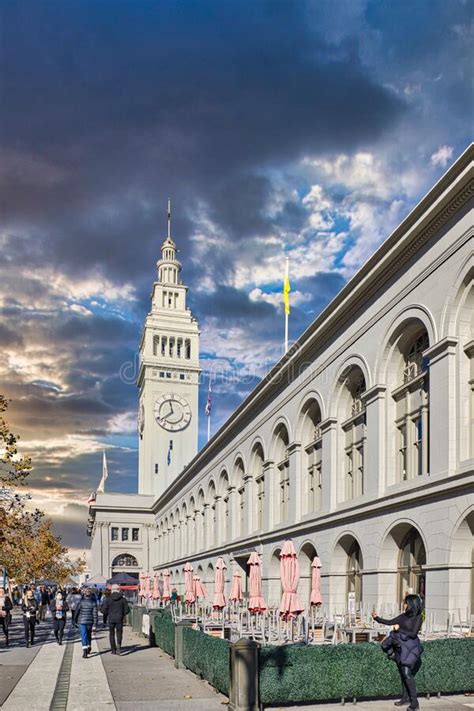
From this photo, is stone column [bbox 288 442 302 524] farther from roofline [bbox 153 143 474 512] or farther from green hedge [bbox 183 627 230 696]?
green hedge [bbox 183 627 230 696]

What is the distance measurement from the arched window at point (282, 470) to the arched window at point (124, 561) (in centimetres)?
6606

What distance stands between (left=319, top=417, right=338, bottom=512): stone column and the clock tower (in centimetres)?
7657

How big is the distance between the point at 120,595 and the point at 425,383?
11896 millimetres

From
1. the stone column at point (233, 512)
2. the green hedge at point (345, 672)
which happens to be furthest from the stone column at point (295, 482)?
the green hedge at point (345, 672)

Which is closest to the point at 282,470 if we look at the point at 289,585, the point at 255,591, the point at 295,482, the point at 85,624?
the point at 295,482

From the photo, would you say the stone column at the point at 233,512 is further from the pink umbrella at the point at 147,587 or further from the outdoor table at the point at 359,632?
the outdoor table at the point at 359,632

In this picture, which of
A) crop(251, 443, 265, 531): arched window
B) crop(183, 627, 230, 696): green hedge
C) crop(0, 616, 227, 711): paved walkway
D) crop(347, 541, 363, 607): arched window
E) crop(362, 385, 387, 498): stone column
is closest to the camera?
crop(0, 616, 227, 711): paved walkway

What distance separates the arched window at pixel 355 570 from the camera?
30906 millimetres

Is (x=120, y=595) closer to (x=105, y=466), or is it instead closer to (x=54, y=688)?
(x=54, y=688)

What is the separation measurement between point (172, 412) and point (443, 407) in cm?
9006

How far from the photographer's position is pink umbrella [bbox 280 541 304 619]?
21875mm

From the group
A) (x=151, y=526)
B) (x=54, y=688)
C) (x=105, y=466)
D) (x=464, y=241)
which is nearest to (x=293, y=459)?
(x=464, y=241)

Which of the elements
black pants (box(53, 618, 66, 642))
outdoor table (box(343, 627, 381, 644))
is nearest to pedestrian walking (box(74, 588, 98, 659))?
black pants (box(53, 618, 66, 642))

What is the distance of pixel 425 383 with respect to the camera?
2562 cm
